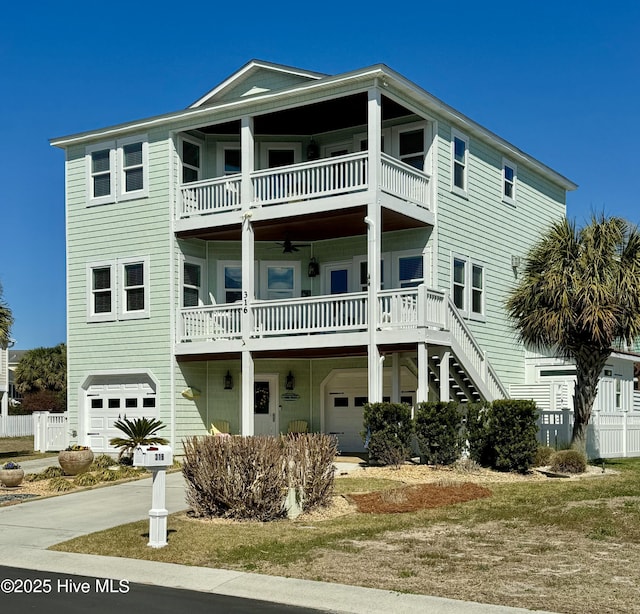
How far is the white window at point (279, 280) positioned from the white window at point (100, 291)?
14.8ft

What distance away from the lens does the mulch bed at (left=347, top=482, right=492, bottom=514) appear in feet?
48.6

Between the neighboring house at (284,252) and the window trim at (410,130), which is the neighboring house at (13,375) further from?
the window trim at (410,130)

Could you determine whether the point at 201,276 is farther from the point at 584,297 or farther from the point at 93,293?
the point at 584,297

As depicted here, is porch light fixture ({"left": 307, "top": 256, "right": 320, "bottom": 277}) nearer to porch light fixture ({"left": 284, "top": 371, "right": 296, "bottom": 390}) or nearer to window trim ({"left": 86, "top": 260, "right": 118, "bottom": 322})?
porch light fixture ({"left": 284, "top": 371, "right": 296, "bottom": 390})

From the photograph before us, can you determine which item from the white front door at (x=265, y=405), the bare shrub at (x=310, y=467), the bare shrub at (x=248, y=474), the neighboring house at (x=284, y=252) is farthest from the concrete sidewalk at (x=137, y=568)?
the white front door at (x=265, y=405)

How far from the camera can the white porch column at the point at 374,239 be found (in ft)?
71.8

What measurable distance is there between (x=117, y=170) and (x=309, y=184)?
683 centimetres

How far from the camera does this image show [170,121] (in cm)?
2598

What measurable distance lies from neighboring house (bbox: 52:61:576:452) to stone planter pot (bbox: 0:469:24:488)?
23.0ft

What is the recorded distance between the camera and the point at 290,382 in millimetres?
26594

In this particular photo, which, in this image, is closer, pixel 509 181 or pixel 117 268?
pixel 117 268

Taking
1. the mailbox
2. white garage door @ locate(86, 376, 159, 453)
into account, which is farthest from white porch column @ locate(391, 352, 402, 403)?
the mailbox

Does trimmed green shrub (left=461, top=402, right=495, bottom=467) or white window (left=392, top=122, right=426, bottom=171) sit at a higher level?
white window (left=392, top=122, right=426, bottom=171)

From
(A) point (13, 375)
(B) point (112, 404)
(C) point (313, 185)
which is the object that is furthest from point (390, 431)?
(A) point (13, 375)
